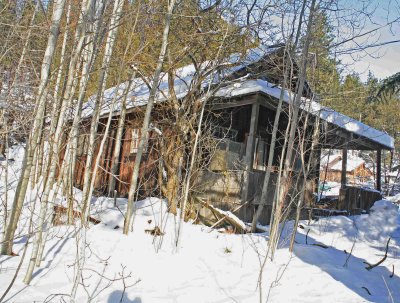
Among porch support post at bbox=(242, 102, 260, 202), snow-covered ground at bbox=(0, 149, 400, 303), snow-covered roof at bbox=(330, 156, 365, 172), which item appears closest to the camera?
snow-covered ground at bbox=(0, 149, 400, 303)

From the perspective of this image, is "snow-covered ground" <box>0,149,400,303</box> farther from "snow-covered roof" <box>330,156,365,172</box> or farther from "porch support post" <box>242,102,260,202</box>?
"snow-covered roof" <box>330,156,365,172</box>

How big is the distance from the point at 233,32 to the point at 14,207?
21.8ft

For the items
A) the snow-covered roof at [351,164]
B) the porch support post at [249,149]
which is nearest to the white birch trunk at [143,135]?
the porch support post at [249,149]

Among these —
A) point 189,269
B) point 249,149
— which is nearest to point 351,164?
point 249,149

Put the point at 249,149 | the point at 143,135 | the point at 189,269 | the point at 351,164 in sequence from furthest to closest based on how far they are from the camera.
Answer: the point at 351,164, the point at 249,149, the point at 143,135, the point at 189,269

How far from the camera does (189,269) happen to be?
6.25 m

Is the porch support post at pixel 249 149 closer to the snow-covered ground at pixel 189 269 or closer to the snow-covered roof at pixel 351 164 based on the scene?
the snow-covered ground at pixel 189 269

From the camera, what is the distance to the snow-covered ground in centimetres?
509

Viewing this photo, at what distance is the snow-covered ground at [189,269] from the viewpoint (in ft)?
16.7

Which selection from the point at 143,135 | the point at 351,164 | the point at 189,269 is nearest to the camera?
the point at 189,269

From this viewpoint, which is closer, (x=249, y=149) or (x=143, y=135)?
(x=143, y=135)

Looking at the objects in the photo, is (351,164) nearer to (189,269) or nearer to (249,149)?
(249,149)

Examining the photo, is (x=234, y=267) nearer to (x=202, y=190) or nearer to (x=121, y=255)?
(x=121, y=255)

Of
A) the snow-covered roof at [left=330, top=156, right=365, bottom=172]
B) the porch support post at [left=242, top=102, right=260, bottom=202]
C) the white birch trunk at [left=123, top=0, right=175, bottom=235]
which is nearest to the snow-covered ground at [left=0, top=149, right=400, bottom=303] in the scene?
the white birch trunk at [left=123, top=0, right=175, bottom=235]
